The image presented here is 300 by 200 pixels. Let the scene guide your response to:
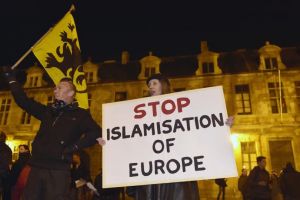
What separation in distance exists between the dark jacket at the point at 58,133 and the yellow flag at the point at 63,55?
4.57ft

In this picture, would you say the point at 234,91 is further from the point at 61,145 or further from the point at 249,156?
the point at 61,145

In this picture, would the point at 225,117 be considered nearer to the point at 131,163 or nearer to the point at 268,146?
the point at 131,163

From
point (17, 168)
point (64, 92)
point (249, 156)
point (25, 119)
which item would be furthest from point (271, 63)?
point (64, 92)

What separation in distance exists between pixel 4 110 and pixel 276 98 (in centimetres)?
1656

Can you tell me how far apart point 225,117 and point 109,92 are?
672 inches

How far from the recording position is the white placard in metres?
3.08

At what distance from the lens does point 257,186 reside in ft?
24.8

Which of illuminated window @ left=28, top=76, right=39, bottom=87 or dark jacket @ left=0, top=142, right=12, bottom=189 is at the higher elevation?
illuminated window @ left=28, top=76, right=39, bottom=87

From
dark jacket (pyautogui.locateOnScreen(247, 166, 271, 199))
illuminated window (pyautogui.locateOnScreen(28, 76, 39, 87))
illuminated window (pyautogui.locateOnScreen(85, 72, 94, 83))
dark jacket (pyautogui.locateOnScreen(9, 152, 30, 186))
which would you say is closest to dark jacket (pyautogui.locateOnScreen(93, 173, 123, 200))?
dark jacket (pyautogui.locateOnScreen(9, 152, 30, 186))

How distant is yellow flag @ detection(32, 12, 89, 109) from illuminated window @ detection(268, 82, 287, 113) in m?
14.8

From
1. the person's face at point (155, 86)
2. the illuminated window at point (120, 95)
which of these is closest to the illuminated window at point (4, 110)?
the illuminated window at point (120, 95)

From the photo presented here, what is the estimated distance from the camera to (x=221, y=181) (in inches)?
426

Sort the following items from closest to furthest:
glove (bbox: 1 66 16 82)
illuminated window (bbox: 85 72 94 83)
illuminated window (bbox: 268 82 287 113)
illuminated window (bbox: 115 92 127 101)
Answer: glove (bbox: 1 66 16 82), illuminated window (bbox: 268 82 287 113), illuminated window (bbox: 115 92 127 101), illuminated window (bbox: 85 72 94 83)

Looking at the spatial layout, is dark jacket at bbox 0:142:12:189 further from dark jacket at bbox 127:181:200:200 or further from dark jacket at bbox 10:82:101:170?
Answer: dark jacket at bbox 127:181:200:200
